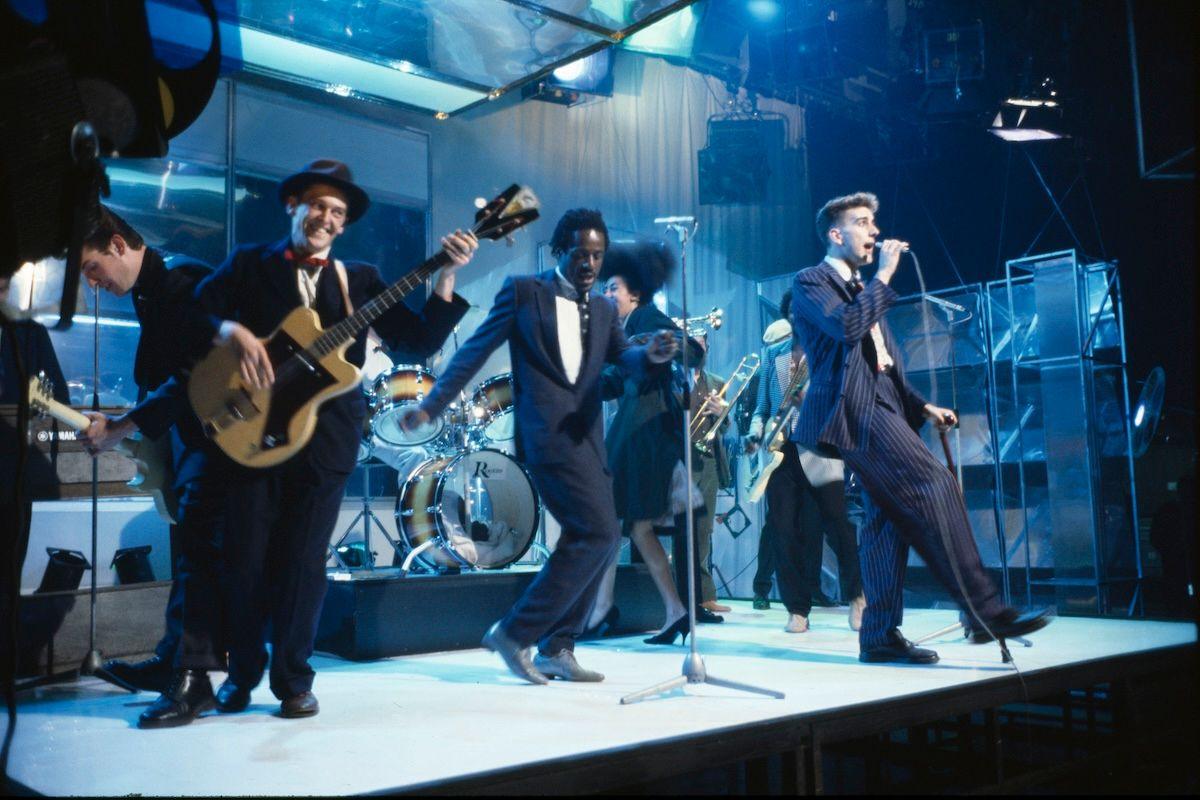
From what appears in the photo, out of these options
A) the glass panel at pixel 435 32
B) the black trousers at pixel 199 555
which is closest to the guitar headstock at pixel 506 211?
the black trousers at pixel 199 555

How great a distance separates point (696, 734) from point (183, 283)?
256 centimetres

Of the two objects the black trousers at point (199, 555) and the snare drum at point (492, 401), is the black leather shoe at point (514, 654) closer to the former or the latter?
the black trousers at point (199, 555)

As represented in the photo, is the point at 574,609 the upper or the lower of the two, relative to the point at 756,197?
lower

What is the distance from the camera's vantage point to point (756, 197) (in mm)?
11352

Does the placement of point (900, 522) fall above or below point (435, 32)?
below

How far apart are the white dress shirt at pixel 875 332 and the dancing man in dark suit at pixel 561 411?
109cm

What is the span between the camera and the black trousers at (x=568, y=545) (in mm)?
4039

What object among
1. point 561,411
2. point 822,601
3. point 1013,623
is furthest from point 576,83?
point 1013,623

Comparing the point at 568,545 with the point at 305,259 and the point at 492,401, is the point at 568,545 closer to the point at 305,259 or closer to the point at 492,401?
the point at 305,259

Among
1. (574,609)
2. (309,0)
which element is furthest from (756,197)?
(574,609)

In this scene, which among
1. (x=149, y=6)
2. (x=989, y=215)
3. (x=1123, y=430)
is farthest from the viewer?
(x=989, y=215)

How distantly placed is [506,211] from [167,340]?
4.60ft

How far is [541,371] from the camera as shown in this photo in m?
4.15

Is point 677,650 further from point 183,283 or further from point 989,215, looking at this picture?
point 989,215
